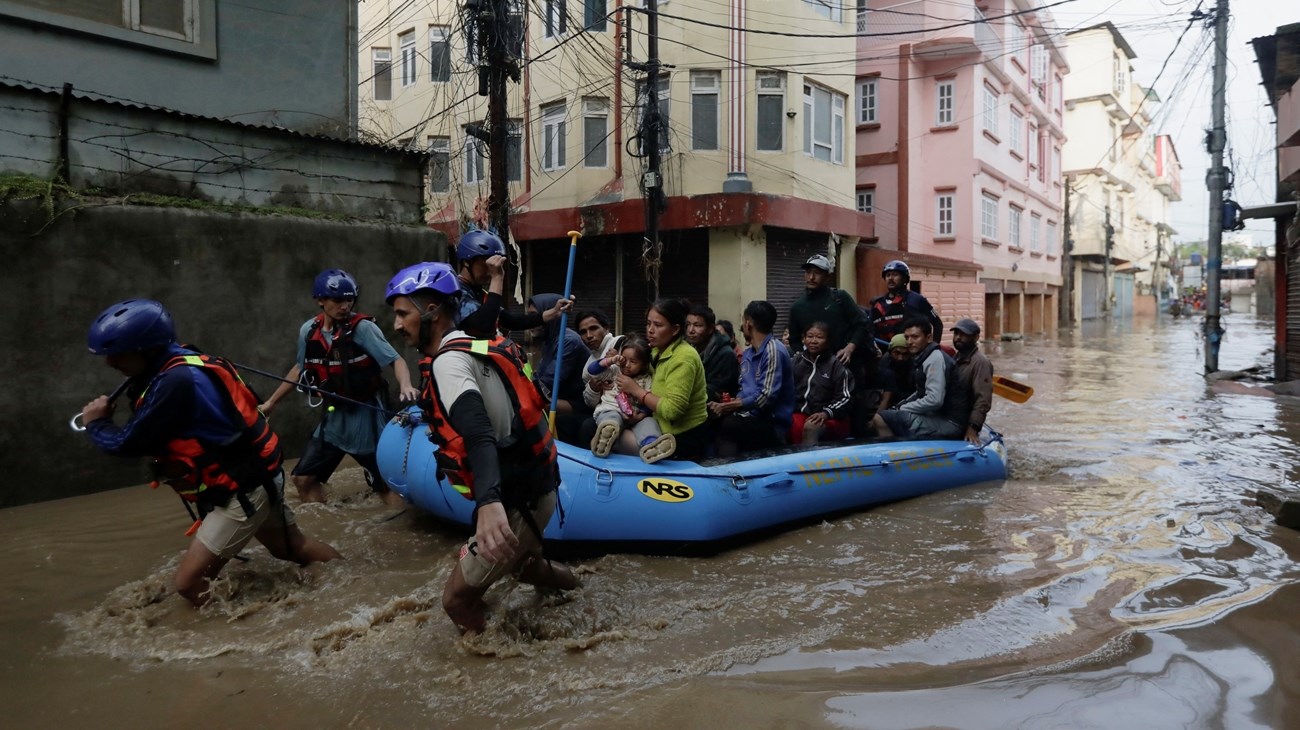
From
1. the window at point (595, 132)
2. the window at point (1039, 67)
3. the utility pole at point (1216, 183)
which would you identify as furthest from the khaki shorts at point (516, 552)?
the window at point (1039, 67)

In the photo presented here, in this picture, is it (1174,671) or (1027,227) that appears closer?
(1174,671)

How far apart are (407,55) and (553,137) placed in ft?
22.3

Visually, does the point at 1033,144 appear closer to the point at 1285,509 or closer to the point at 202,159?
the point at 1285,509

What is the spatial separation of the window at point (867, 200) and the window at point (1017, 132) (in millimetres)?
7245

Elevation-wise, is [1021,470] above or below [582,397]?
below

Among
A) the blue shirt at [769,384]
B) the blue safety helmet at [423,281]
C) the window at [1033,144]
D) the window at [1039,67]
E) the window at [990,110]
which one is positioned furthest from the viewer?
the window at [1033,144]

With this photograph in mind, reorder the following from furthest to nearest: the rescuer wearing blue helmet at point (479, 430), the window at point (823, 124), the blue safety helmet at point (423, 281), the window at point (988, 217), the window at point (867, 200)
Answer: the window at point (988, 217), the window at point (867, 200), the window at point (823, 124), the blue safety helmet at point (423, 281), the rescuer wearing blue helmet at point (479, 430)

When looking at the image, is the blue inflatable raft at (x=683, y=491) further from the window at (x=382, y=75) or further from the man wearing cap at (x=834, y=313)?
the window at (x=382, y=75)

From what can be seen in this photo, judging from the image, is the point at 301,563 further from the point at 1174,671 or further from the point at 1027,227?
the point at 1027,227

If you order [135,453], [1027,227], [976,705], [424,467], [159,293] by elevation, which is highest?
[1027,227]

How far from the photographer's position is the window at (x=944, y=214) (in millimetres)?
23016

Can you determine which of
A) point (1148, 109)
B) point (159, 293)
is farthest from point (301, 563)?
point (1148, 109)

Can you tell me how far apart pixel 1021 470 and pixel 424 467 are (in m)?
5.27

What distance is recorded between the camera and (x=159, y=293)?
22.8ft
